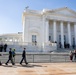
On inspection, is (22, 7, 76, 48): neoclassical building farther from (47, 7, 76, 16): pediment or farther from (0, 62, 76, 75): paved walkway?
(0, 62, 76, 75): paved walkway

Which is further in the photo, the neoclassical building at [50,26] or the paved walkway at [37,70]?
the neoclassical building at [50,26]

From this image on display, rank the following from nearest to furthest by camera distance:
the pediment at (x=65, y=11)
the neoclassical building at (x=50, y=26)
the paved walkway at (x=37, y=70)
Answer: the paved walkway at (x=37, y=70) → the neoclassical building at (x=50, y=26) → the pediment at (x=65, y=11)

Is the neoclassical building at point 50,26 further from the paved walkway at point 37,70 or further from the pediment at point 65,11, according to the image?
the paved walkway at point 37,70

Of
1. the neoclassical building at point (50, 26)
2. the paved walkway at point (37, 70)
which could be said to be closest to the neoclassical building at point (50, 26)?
the neoclassical building at point (50, 26)

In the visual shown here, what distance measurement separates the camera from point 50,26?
126 ft

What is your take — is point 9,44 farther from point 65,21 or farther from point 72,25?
point 72,25

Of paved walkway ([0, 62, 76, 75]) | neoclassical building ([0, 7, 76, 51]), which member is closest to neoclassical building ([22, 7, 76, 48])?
neoclassical building ([0, 7, 76, 51])

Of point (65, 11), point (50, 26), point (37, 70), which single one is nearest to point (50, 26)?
point (50, 26)

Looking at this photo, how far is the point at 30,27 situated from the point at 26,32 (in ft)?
5.02

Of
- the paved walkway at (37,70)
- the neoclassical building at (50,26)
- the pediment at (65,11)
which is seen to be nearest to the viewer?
the paved walkway at (37,70)

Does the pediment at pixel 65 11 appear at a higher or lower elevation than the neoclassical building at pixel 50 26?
higher

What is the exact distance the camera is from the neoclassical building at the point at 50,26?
117ft

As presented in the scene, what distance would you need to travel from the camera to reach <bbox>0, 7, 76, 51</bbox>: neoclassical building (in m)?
35.7

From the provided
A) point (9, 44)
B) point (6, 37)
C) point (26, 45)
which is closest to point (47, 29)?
point (26, 45)
